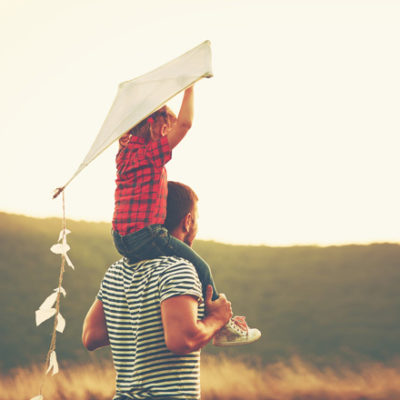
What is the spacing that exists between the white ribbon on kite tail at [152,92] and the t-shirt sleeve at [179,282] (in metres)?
0.53

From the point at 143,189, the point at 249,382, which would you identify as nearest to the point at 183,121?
the point at 143,189

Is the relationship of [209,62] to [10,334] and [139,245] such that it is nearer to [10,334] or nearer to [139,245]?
[139,245]

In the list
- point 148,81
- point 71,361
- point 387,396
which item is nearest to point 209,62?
point 148,81

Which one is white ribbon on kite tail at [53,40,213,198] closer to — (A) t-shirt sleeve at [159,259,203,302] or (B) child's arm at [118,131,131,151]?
(B) child's arm at [118,131,131,151]

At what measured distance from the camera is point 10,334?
8.22 metres

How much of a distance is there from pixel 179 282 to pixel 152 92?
766 millimetres

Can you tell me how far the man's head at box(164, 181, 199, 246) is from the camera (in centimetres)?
246

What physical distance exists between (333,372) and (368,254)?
2171 mm

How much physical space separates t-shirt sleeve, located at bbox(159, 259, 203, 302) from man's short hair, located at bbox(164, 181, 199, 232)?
34 centimetres

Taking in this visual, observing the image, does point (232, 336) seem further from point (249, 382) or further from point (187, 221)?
point (249, 382)

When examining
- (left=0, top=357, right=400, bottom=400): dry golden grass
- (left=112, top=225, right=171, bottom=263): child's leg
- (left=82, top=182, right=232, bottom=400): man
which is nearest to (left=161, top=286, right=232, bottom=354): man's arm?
(left=82, top=182, right=232, bottom=400): man

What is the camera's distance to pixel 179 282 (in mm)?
2078

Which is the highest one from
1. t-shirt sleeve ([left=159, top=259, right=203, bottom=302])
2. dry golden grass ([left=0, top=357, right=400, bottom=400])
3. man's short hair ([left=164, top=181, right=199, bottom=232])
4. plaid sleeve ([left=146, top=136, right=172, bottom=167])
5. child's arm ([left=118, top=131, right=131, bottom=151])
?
child's arm ([left=118, top=131, right=131, bottom=151])

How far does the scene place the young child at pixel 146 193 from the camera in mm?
2248
